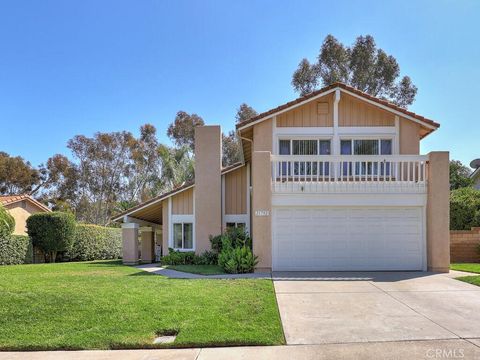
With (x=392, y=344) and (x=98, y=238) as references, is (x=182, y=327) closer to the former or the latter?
(x=392, y=344)

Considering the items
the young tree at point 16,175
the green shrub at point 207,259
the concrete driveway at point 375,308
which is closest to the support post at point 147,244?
the green shrub at point 207,259

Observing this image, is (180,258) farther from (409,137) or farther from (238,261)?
(409,137)

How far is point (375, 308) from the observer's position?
8.12 meters

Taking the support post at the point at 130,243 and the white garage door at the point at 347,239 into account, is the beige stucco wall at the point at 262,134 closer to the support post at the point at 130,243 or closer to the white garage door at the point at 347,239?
the white garage door at the point at 347,239

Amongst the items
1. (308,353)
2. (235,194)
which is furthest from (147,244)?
(308,353)

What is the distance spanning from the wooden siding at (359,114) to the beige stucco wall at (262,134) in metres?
2.74

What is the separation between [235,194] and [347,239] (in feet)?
21.0

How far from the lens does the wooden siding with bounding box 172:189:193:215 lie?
62.9 feet

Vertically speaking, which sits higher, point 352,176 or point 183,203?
point 352,176

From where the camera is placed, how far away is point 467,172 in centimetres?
4219

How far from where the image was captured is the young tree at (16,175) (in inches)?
1700

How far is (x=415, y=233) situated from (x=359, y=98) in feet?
17.7

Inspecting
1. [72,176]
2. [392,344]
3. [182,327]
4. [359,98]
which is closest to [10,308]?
[182,327]

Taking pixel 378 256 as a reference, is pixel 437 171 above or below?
above
